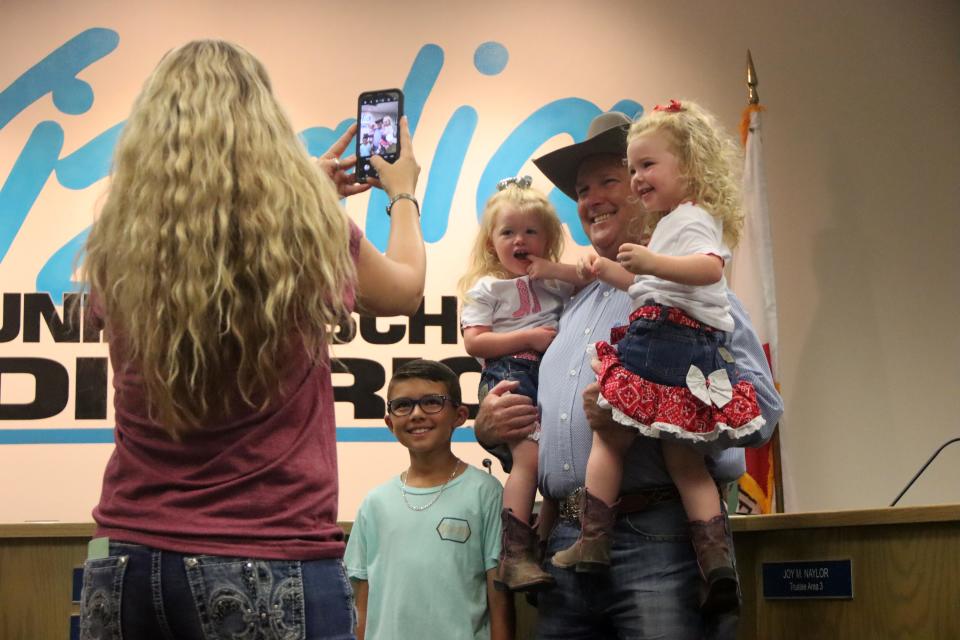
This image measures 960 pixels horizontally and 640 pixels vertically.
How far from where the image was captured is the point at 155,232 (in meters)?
1.59

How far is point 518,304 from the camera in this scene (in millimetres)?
2973

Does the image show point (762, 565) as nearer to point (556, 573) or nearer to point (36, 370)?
point (556, 573)

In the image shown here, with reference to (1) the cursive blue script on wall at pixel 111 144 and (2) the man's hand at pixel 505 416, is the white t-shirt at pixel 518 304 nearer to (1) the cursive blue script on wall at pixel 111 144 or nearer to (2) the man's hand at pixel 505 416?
(2) the man's hand at pixel 505 416

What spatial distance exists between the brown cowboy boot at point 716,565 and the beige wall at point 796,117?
2.79 metres

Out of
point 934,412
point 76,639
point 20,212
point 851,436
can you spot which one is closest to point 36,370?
point 20,212

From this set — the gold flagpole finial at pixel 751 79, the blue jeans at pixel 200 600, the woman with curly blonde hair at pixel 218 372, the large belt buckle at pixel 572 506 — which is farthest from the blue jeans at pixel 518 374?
the gold flagpole finial at pixel 751 79

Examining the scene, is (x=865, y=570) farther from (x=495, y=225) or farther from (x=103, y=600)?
(x=103, y=600)

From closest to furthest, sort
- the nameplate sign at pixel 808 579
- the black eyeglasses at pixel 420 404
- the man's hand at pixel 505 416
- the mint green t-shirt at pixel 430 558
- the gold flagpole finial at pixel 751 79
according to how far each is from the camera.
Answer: the nameplate sign at pixel 808 579
the man's hand at pixel 505 416
the mint green t-shirt at pixel 430 558
the black eyeglasses at pixel 420 404
the gold flagpole finial at pixel 751 79

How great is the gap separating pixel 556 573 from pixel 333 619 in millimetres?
959

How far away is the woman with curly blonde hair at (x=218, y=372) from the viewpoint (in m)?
→ 1.50

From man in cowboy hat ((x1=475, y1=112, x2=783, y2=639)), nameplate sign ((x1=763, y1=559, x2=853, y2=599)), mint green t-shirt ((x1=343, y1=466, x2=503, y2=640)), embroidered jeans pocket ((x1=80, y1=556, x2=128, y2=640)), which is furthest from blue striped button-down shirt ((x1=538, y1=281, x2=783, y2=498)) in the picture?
embroidered jeans pocket ((x1=80, y1=556, x2=128, y2=640))

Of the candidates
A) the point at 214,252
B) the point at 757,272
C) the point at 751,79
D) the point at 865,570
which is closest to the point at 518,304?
the point at 865,570

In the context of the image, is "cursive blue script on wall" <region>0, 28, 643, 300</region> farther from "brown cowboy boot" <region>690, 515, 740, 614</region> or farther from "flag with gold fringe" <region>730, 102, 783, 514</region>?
"brown cowboy boot" <region>690, 515, 740, 614</region>

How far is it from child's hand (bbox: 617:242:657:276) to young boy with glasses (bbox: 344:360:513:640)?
96 centimetres
